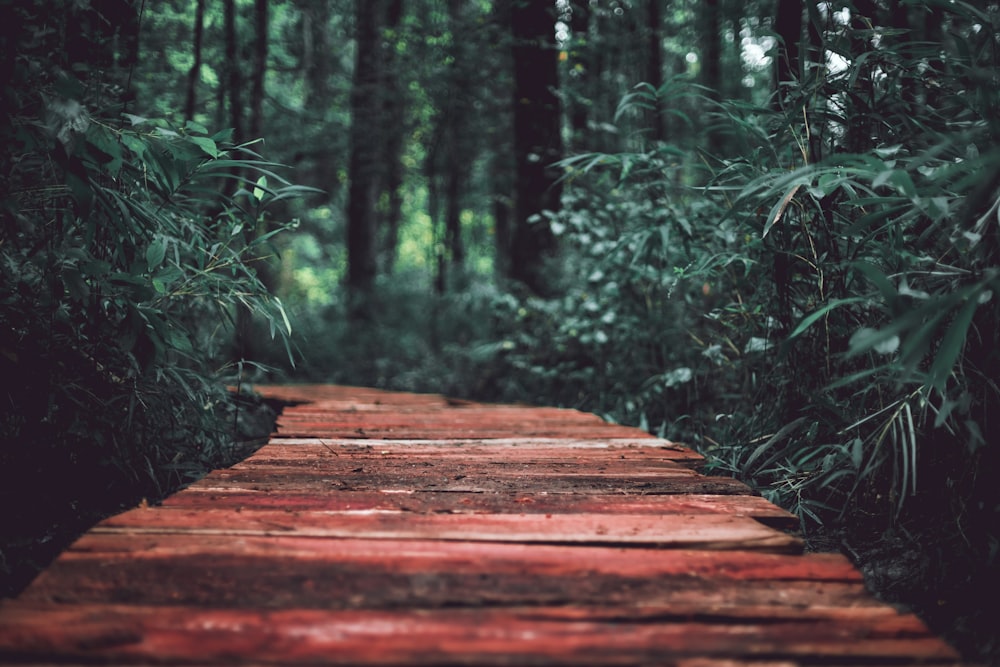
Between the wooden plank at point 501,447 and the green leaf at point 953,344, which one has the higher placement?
the green leaf at point 953,344

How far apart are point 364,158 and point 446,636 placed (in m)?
9.22

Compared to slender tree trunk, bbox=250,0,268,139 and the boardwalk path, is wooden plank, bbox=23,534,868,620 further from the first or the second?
slender tree trunk, bbox=250,0,268,139

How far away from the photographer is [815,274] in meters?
2.61

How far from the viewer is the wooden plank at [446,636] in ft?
3.51

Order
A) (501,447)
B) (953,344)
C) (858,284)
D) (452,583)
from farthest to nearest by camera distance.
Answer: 1. (501,447)
2. (858,284)
3. (953,344)
4. (452,583)

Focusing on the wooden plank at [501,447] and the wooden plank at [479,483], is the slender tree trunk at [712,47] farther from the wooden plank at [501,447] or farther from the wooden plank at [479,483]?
the wooden plank at [479,483]

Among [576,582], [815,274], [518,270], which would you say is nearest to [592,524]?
[576,582]

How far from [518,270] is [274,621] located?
5.42 meters

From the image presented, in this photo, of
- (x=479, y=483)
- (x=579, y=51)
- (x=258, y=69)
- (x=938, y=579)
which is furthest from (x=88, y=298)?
(x=579, y=51)

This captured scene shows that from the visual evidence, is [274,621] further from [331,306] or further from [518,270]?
[331,306]

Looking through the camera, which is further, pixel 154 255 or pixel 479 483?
pixel 154 255

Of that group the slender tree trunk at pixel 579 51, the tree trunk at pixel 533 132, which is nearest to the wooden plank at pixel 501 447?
the tree trunk at pixel 533 132

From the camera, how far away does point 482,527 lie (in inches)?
64.1

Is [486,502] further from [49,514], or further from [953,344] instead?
[49,514]
